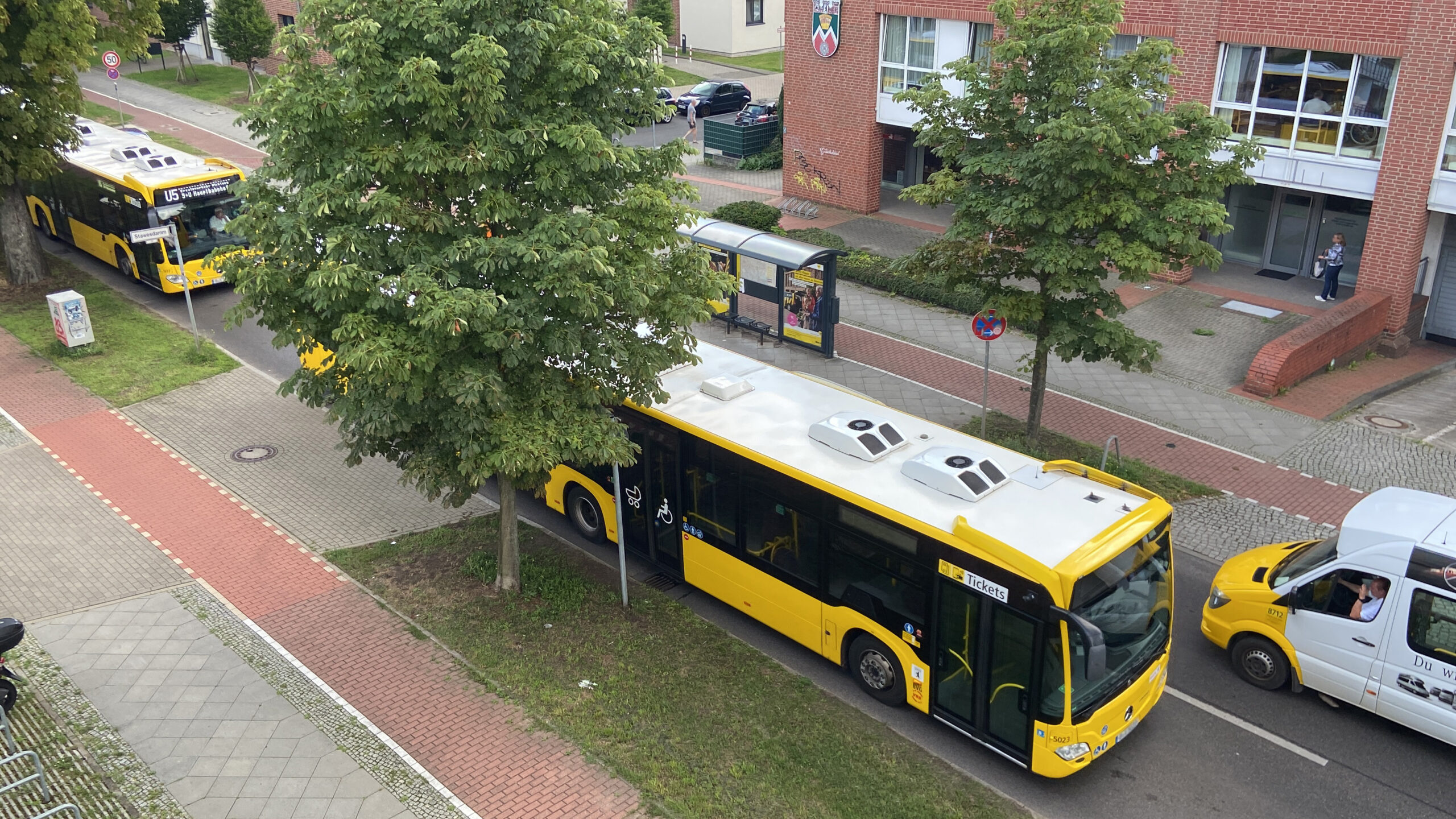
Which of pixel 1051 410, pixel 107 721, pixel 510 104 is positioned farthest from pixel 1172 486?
pixel 107 721

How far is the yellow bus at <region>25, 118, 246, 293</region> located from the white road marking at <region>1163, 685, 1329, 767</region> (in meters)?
17.2

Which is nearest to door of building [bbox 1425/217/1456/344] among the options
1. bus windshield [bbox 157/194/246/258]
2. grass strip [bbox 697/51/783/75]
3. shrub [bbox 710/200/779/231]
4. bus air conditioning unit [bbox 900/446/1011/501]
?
shrub [bbox 710/200/779/231]

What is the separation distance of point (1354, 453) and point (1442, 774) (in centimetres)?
747

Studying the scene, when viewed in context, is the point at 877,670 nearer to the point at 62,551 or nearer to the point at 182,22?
the point at 62,551

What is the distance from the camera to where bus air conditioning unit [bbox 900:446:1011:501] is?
33.6ft

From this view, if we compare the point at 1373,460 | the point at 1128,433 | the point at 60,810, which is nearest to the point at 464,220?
the point at 60,810

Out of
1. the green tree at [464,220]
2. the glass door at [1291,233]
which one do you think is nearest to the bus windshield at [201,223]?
the green tree at [464,220]

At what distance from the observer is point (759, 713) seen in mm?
10773

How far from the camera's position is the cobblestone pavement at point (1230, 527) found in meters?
14.0

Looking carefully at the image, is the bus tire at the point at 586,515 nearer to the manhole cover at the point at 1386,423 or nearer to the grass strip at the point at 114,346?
the grass strip at the point at 114,346

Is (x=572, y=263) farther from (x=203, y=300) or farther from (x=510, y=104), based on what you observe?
(x=203, y=300)

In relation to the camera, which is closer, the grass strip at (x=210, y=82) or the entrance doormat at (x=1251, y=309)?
the entrance doormat at (x=1251, y=309)

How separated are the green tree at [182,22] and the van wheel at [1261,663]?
46679mm

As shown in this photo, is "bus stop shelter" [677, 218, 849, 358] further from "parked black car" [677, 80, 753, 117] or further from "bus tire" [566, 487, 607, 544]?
"parked black car" [677, 80, 753, 117]
